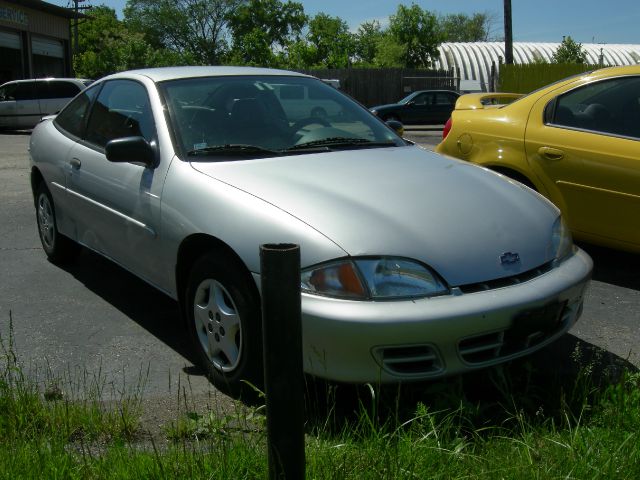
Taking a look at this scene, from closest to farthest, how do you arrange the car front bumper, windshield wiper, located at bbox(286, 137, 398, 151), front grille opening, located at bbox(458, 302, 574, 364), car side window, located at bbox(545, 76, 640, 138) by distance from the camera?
the car front bumper < front grille opening, located at bbox(458, 302, 574, 364) < windshield wiper, located at bbox(286, 137, 398, 151) < car side window, located at bbox(545, 76, 640, 138)

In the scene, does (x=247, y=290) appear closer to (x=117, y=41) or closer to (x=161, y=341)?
(x=161, y=341)

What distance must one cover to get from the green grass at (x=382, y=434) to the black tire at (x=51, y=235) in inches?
88.0

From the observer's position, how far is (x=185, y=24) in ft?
276

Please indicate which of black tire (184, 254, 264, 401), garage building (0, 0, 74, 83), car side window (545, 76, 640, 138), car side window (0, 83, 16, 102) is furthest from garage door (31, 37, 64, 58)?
black tire (184, 254, 264, 401)

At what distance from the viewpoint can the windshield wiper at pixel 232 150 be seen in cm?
413

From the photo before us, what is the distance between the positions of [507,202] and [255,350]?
1.43 metres

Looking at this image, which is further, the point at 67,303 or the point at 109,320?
the point at 67,303

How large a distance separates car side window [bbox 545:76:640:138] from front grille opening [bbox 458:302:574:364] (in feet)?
7.84

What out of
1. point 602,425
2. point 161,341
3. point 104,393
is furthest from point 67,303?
point 602,425

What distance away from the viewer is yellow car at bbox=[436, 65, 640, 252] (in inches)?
205

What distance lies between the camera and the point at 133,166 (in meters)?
4.40

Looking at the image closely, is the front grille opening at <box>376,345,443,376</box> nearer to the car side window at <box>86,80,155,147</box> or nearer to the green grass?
the green grass

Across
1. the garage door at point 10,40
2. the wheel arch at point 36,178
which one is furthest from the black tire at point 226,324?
the garage door at point 10,40

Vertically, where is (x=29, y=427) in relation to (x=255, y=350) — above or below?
below
